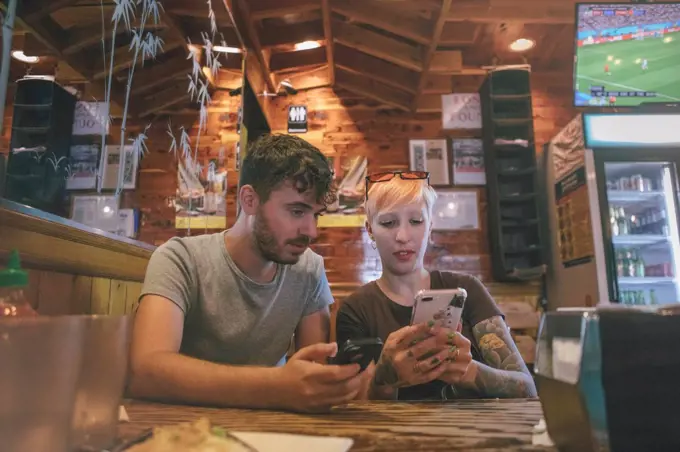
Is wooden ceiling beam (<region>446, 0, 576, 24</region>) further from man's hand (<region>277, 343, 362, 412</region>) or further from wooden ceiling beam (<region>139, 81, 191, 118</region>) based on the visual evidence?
man's hand (<region>277, 343, 362, 412</region>)

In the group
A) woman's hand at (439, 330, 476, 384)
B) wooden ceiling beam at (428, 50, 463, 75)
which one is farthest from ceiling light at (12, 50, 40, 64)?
wooden ceiling beam at (428, 50, 463, 75)

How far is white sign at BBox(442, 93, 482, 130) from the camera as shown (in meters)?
5.18

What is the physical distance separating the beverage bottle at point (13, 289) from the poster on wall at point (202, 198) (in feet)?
13.3

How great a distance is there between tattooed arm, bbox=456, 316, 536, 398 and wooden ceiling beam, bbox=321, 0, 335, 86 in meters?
3.24

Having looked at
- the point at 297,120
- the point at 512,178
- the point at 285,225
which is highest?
the point at 297,120

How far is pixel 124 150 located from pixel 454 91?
3705mm

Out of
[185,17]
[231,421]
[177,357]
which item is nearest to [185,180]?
[185,17]

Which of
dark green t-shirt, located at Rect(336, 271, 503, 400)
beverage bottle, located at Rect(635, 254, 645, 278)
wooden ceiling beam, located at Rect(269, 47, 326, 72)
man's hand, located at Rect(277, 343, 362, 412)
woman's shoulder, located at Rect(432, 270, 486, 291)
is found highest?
wooden ceiling beam, located at Rect(269, 47, 326, 72)

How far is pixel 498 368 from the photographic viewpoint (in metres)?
1.45

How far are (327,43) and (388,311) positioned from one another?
3.50 metres

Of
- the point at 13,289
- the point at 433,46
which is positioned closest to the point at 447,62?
the point at 433,46

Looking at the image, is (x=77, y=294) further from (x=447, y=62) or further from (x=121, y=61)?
(x=447, y=62)

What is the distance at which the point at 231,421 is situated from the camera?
0.87 meters

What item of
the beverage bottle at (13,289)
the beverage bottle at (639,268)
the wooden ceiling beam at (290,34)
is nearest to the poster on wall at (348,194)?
the wooden ceiling beam at (290,34)
